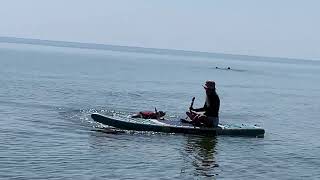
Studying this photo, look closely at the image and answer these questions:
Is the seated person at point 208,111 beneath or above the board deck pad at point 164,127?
above

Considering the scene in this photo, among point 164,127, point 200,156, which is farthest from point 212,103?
point 200,156

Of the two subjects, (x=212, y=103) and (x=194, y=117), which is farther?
(x=194, y=117)

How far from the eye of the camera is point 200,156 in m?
23.1

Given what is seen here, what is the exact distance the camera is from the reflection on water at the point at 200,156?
66.7 feet

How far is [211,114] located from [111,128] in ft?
15.7

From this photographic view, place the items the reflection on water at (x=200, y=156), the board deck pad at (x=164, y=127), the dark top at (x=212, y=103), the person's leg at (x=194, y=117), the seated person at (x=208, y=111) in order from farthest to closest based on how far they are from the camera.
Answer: the person's leg at (x=194, y=117) < the board deck pad at (x=164, y=127) < the dark top at (x=212, y=103) < the seated person at (x=208, y=111) < the reflection on water at (x=200, y=156)

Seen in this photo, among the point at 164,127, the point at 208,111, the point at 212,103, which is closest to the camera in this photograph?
the point at 212,103

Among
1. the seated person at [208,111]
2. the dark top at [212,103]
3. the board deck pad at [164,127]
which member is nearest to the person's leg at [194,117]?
the seated person at [208,111]

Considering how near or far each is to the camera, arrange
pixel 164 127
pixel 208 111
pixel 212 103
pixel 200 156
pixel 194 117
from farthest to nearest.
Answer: pixel 194 117 → pixel 164 127 → pixel 208 111 → pixel 212 103 → pixel 200 156

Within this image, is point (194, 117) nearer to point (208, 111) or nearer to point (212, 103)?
point (208, 111)

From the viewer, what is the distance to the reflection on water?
800 inches

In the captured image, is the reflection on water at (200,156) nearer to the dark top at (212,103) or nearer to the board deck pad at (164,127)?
the board deck pad at (164,127)

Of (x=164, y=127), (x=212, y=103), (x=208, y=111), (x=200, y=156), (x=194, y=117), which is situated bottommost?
(x=200, y=156)

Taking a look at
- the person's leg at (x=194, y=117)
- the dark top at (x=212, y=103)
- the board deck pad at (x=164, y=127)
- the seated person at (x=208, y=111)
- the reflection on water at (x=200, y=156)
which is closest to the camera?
the reflection on water at (x=200, y=156)
